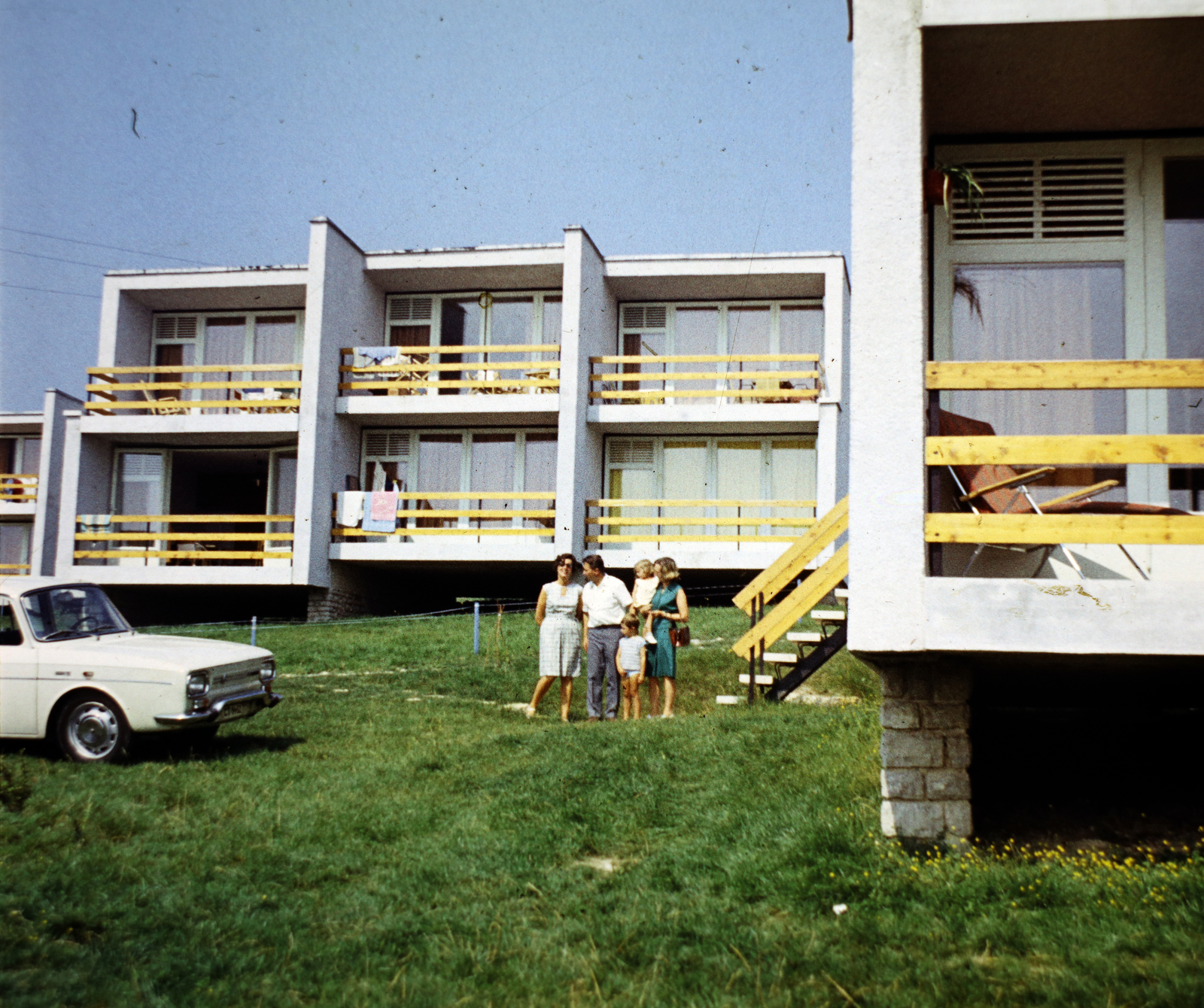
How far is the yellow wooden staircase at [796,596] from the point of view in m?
10.1

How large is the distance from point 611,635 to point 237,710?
11.5 feet

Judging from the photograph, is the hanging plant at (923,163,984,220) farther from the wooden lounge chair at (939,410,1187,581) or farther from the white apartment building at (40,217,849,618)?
the white apartment building at (40,217,849,618)

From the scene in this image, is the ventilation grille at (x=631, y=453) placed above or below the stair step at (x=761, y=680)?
above

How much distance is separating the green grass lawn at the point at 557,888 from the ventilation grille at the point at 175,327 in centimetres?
1963

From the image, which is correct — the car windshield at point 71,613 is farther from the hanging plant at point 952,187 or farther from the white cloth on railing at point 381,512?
the white cloth on railing at point 381,512

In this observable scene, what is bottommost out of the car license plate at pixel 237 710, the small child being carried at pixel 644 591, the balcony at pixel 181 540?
the car license plate at pixel 237 710

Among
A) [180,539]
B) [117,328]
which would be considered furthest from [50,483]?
[180,539]

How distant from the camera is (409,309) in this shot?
86.7ft

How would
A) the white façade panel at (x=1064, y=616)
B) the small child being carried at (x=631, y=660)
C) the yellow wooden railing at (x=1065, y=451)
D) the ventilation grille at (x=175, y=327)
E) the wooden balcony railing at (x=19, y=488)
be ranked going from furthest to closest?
the wooden balcony railing at (x=19, y=488) → the ventilation grille at (x=175, y=327) → the small child being carried at (x=631, y=660) → the yellow wooden railing at (x=1065, y=451) → the white façade panel at (x=1064, y=616)

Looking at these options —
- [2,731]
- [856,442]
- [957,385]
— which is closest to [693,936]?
[856,442]

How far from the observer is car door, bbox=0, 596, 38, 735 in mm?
9320

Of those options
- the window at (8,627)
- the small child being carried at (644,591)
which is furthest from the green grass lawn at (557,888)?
the small child being carried at (644,591)

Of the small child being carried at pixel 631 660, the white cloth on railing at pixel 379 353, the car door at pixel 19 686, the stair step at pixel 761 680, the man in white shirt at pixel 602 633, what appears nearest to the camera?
the car door at pixel 19 686

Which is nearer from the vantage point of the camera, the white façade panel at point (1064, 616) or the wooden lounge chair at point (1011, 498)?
the white façade panel at point (1064, 616)
